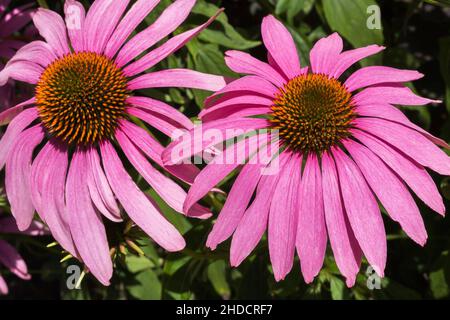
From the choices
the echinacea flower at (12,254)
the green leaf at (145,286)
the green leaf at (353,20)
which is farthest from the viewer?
the green leaf at (145,286)

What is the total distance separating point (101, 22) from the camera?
1.25 metres

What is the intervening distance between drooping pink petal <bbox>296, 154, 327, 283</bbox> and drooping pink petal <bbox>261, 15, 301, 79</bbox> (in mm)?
219

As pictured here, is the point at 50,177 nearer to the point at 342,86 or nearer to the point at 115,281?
the point at 342,86

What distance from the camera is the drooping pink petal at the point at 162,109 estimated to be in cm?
112

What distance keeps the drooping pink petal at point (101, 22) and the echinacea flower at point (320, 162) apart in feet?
0.90

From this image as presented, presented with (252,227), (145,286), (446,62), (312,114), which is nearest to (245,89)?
(312,114)

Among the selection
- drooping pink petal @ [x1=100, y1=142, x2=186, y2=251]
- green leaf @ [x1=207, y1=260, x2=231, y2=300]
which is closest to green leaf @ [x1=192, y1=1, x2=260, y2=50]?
drooping pink petal @ [x1=100, y1=142, x2=186, y2=251]

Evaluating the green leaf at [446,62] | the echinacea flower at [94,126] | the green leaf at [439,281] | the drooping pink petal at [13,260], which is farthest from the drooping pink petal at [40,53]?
the green leaf at [439,281]

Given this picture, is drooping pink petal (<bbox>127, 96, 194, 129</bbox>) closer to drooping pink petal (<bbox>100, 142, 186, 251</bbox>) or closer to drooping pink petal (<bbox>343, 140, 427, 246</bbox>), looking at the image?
drooping pink petal (<bbox>100, 142, 186, 251</bbox>)

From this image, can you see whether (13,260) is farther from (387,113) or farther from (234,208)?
(387,113)

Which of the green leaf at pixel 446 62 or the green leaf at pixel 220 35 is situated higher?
the green leaf at pixel 220 35

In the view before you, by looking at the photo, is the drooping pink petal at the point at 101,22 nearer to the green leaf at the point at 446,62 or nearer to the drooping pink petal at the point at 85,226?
the drooping pink petal at the point at 85,226

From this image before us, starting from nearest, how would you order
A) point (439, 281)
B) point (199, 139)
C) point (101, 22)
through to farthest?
point (199, 139), point (101, 22), point (439, 281)

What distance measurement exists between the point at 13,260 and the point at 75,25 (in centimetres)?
83
